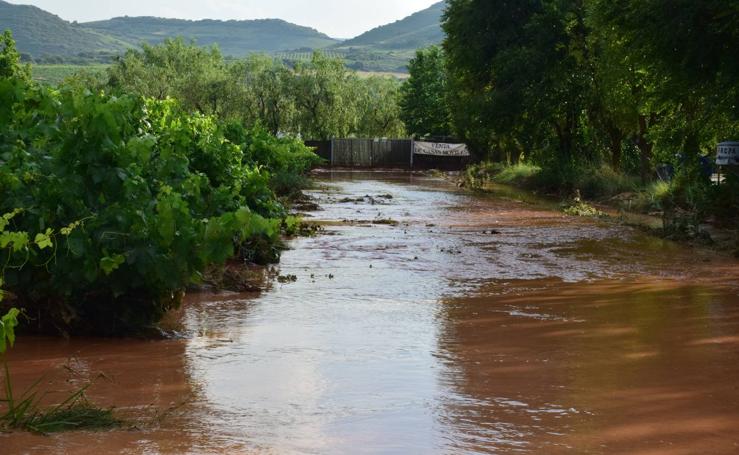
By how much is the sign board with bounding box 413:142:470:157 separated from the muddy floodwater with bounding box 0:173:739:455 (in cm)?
4743

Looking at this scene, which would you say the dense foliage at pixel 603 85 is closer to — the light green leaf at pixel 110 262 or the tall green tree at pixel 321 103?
the light green leaf at pixel 110 262

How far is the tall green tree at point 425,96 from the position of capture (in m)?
72.4

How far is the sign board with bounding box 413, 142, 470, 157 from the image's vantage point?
6197cm

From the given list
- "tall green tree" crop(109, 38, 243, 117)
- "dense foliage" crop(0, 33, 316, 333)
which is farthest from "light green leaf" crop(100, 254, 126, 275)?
"tall green tree" crop(109, 38, 243, 117)

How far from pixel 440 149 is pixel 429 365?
180 ft

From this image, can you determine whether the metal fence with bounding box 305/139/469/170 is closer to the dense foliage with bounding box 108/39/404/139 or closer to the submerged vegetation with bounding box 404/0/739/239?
the dense foliage with bounding box 108/39/404/139

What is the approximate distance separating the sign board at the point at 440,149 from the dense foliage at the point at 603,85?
899 centimetres

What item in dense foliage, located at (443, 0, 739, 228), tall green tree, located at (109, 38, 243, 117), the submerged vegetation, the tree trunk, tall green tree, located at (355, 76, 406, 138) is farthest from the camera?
tall green tree, located at (355, 76, 406, 138)

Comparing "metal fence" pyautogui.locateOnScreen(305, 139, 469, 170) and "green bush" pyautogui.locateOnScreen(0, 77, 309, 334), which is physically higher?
"green bush" pyautogui.locateOnScreen(0, 77, 309, 334)

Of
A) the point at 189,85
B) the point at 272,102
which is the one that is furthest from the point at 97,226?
the point at 189,85

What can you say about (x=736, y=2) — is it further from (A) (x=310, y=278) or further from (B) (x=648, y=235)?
(A) (x=310, y=278)

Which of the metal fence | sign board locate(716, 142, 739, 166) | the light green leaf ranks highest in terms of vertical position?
sign board locate(716, 142, 739, 166)

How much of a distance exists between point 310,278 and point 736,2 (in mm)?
7801

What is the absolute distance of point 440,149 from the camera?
6247 centimetres
